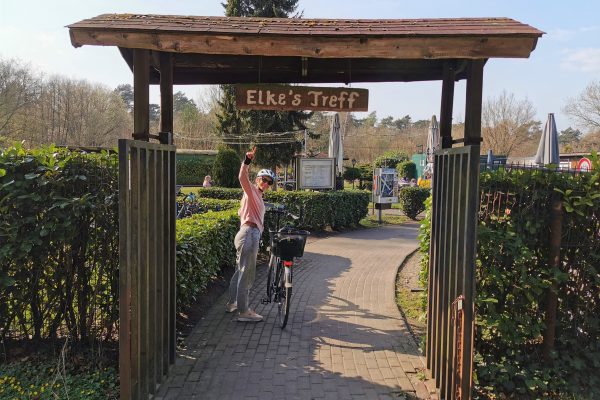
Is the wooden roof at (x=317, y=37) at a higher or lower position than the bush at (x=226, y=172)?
higher

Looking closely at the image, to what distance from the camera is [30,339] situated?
15.1ft

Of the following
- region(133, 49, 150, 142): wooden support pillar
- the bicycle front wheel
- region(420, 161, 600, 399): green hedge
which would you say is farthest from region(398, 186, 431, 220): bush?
region(133, 49, 150, 142): wooden support pillar

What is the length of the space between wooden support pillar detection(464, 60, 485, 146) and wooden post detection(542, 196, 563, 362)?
34.5 inches

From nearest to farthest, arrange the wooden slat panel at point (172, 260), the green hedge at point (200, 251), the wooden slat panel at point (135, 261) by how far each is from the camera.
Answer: the wooden slat panel at point (135, 261) < the wooden slat panel at point (172, 260) < the green hedge at point (200, 251)

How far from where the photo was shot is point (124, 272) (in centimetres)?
329

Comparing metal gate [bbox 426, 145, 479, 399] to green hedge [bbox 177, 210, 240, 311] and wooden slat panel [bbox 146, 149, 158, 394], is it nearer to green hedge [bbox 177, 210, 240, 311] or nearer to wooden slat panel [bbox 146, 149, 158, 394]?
wooden slat panel [bbox 146, 149, 158, 394]

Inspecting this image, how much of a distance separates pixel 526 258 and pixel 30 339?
4644 mm

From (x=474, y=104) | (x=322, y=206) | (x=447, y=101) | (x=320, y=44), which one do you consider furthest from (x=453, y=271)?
(x=322, y=206)

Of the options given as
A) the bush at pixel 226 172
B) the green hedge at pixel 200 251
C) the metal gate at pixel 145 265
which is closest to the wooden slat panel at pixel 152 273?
the metal gate at pixel 145 265

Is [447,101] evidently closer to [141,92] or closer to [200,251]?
[141,92]

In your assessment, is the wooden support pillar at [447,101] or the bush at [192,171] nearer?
the wooden support pillar at [447,101]

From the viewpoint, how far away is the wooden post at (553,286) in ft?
12.5

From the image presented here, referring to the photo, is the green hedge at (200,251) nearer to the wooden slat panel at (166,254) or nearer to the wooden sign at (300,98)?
the wooden slat panel at (166,254)

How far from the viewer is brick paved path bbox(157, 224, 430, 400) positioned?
159 inches
